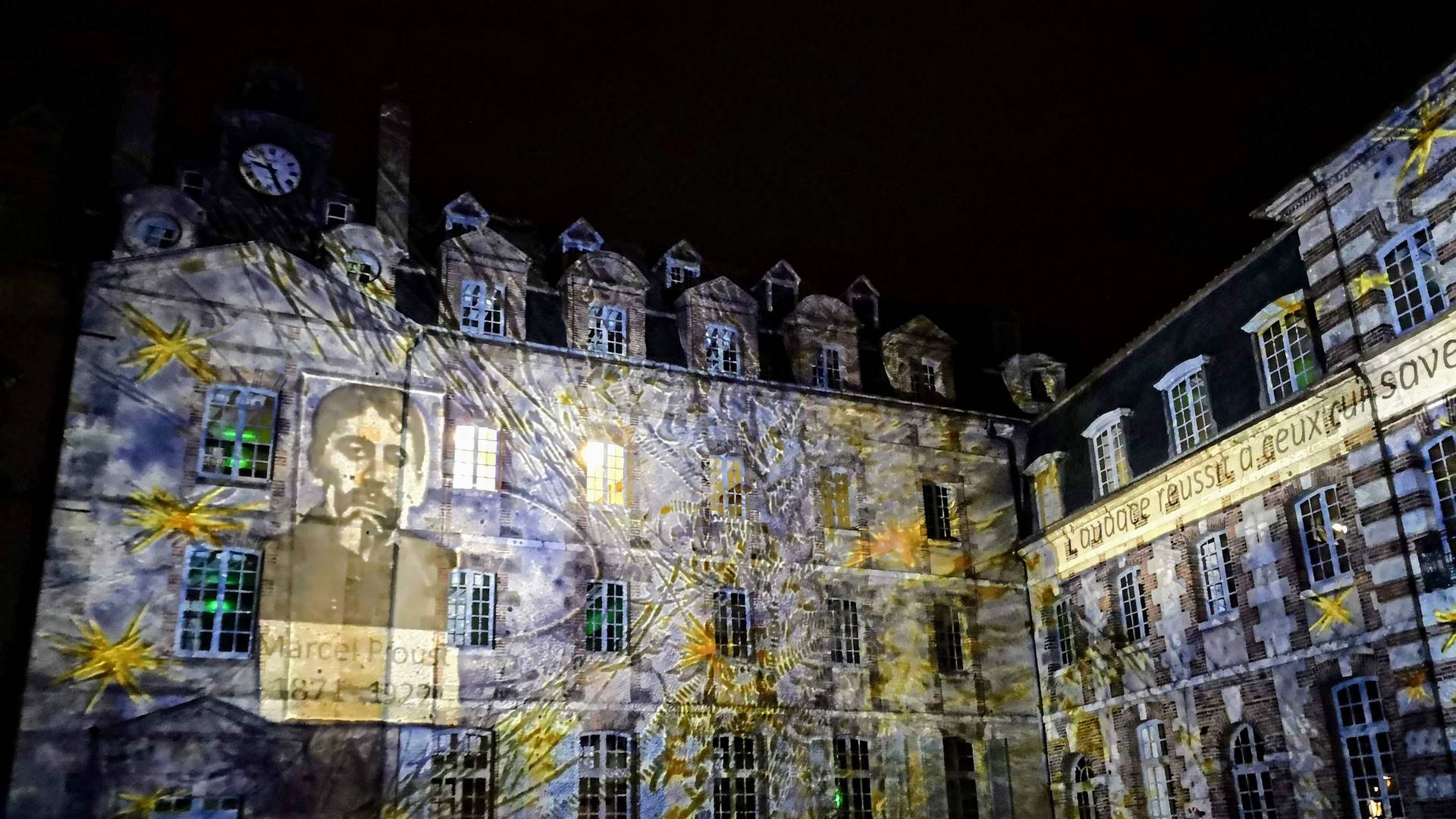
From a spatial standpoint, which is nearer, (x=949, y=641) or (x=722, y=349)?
(x=949, y=641)

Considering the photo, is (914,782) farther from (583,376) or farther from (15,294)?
(15,294)

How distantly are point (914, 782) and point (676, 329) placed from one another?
1163 centimetres

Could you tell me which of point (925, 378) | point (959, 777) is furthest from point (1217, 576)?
point (925, 378)

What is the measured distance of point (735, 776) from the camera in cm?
2538

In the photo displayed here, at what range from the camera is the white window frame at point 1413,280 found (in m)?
19.4

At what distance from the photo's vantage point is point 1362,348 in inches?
801

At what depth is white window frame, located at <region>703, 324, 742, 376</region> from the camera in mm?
28484

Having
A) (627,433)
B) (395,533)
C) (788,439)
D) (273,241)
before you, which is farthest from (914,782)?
(273,241)

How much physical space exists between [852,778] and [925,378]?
1017 centimetres

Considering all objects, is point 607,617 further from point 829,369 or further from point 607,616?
point 829,369

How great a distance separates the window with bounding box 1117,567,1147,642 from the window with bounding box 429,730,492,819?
13.6 meters

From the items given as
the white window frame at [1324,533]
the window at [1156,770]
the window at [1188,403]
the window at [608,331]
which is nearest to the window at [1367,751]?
the white window frame at [1324,533]

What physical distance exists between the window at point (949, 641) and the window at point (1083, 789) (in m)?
3.29

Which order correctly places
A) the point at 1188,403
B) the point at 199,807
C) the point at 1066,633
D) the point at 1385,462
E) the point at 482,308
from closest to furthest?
the point at 1385,462 < the point at 199,807 < the point at 1188,403 < the point at 482,308 < the point at 1066,633
